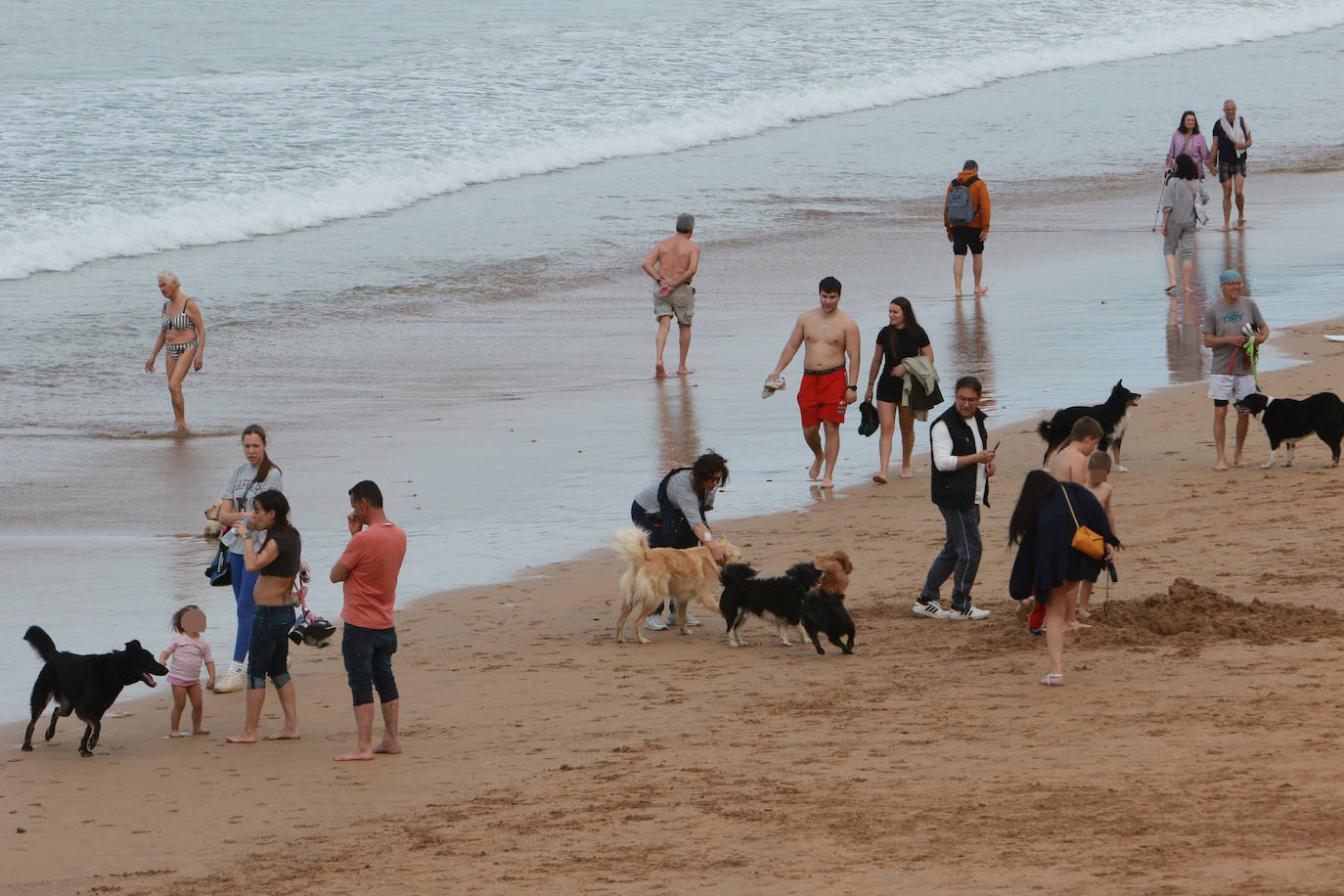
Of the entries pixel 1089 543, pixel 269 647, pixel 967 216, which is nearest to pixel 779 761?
pixel 1089 543

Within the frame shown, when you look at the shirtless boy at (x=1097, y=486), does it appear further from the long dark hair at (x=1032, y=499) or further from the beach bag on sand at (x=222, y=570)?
the beach bag on sand at (x=222, y=570)

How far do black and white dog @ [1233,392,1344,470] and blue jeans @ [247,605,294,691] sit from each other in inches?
325

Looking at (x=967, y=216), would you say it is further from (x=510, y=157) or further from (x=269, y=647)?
(x=510, y=157)

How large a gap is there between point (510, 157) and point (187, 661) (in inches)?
1104

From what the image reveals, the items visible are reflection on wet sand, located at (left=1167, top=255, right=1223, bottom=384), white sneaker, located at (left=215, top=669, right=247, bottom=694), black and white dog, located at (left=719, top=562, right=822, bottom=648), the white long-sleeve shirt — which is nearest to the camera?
white sneaker, located at (left=215, top=669, right=247, bottom=694)

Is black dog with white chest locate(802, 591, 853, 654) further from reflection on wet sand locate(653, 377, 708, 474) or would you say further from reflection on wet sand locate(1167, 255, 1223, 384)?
reflection on wet sand locate(1167, 255, 1223, 384)

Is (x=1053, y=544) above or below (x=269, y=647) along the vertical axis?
above

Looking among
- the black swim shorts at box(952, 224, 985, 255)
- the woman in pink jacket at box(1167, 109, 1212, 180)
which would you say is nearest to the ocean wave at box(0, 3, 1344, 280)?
→ the black swim shorts at box(952, 224, 985, 255)

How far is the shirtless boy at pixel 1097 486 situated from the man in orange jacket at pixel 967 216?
1222 cm

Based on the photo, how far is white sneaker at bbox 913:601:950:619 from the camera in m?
10.4

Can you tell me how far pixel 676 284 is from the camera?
18.7 m

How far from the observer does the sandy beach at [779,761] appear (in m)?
6.55

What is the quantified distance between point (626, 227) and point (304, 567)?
20.0m

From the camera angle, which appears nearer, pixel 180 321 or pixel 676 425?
pixel 676 425
